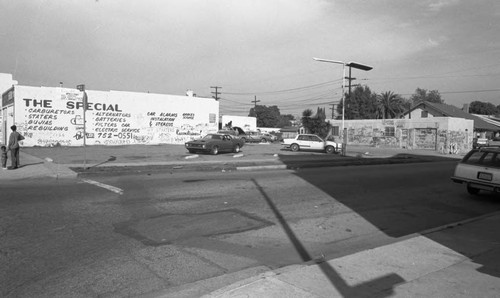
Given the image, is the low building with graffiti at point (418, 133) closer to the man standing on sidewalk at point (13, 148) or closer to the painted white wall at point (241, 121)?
the painted white wall at point (241, 121)

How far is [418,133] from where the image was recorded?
143 ft

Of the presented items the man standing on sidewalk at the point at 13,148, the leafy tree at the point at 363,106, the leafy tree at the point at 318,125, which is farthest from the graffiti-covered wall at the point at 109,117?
the leafy tree at the point at 363,106

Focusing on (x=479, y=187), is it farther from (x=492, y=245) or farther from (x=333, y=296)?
(x=333, y=296)

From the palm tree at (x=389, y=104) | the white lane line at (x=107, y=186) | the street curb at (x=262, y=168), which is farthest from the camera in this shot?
the palm tree at (x=389, y=104)

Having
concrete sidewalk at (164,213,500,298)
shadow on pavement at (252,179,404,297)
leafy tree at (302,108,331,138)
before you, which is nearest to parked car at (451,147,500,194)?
concrete sidewalk at (164,213,500,298)

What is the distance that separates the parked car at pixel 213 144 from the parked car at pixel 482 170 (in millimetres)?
15706

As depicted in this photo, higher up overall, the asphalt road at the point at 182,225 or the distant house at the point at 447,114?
the distant house at the point at 447,114

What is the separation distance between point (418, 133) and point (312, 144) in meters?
18.6

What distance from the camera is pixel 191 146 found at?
2458cm

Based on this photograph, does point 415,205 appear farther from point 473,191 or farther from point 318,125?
point 318,125

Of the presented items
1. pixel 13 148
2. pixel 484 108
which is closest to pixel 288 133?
pixel 13 148

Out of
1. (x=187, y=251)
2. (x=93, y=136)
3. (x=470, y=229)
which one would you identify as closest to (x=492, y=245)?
(x=470, y=229)

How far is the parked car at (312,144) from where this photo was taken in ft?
103

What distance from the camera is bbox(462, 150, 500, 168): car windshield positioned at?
36.0 feet
